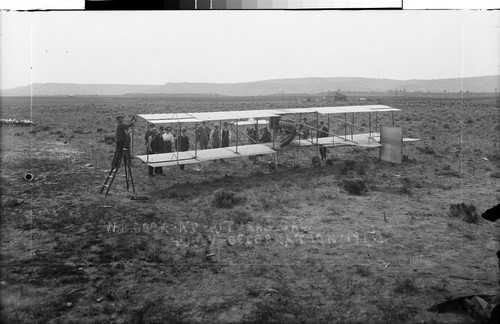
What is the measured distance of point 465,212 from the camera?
25.4 ft

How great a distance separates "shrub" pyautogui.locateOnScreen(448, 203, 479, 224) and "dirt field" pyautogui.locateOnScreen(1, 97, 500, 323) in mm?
132

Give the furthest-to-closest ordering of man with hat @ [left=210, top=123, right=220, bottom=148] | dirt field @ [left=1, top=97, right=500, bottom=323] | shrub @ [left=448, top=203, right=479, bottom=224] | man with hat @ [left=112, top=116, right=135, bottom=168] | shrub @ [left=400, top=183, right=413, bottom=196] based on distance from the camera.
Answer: man with hat @ [left=210, top=123, right=220, bottom=148] < shrub @ [left=400, top=183, right=413, bottom=196] < man with hat @ [left=112, top=116, right=135, bottom=168] < shrub @ [left=448, top=203, right=479, bottom=224] < dirt field @ [left=1, top=97, right=500, bottom=323]

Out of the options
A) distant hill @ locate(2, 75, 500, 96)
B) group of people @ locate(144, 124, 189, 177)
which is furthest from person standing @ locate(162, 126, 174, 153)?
distant hill @ locate(2, 75, 500, 96)

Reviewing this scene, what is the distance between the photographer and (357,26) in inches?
286

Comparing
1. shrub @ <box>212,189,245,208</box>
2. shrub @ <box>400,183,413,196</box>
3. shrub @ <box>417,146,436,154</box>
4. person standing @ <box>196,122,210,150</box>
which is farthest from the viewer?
shrub @ <box>417,146,436,154</box>

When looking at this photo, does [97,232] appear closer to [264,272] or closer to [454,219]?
[264,272]

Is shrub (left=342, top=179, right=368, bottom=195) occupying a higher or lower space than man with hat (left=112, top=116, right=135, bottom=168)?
lower

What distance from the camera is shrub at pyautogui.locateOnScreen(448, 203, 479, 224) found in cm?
765

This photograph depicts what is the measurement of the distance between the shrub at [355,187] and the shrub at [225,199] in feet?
8.85

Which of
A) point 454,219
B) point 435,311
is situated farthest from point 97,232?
point 454,219

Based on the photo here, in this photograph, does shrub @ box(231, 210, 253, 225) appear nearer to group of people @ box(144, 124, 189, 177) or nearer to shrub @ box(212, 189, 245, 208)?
shrub @ box(212, 189, 245, 208)

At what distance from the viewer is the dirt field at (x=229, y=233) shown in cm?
568

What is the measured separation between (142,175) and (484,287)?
7.22 m

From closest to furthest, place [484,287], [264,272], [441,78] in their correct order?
[484,287], [264,272], [441,78]
